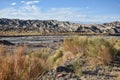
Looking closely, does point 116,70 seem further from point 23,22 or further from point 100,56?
point 23,22

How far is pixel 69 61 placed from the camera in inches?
682

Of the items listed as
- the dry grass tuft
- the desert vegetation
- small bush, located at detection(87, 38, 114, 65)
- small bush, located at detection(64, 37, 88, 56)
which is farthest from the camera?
small bush, located at detection(64, 37, 88, 56)

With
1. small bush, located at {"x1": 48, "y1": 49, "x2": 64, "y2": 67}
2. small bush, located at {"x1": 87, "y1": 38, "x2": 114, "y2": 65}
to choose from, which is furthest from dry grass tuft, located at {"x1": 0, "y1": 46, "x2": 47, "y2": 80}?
small bush, located at {"x1": 48, "y1": 49, "x2": 64, "y2": 67}

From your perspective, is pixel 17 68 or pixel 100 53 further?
pixel 100 53

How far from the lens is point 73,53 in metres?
20.6

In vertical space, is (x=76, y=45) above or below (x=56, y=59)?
above

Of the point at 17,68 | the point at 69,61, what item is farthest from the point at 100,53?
the point at 17,68

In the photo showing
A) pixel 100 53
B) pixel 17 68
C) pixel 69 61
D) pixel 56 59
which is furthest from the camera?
pixel 56 59

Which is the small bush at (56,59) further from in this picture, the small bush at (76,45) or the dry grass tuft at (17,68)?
the dry grass tuft at (17,68)

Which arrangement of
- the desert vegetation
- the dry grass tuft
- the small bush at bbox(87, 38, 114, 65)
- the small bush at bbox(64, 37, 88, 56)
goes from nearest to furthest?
the dry grass tuft < the desert vegetation < the small bush at bbox(87, 38, 114, 65) < the small bush at bbox(64, 37, 88, 56)

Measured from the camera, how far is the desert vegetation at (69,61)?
300 inches

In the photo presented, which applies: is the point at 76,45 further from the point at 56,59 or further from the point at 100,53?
the point at 100,53

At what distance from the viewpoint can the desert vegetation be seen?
25.0 feet

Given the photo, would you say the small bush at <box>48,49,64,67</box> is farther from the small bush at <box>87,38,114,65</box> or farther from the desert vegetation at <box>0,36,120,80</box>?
the small bush at <box>87,38,114,65</box>
